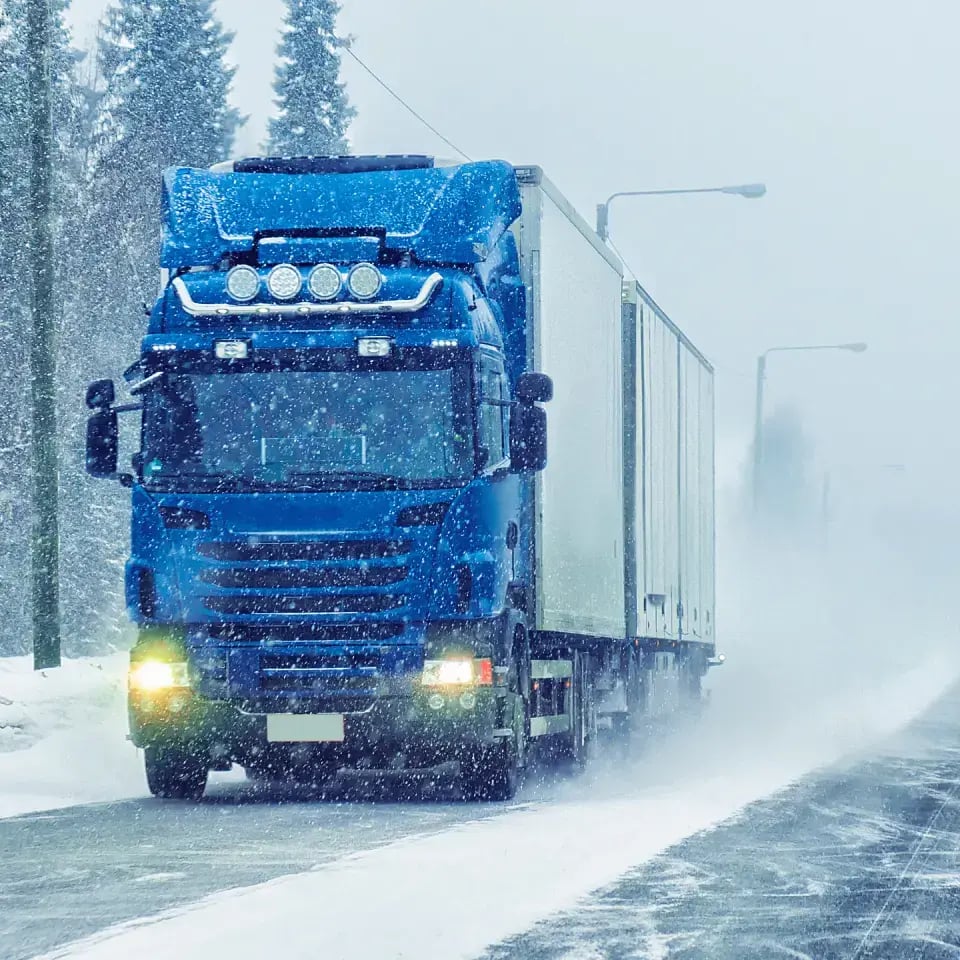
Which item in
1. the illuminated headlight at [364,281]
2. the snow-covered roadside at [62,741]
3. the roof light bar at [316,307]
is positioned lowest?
the snow-covered roadside at [62,741]

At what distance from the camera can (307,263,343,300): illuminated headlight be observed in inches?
542

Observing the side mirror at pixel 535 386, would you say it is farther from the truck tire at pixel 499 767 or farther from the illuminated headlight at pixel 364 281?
the truck tire at pixel 499 767

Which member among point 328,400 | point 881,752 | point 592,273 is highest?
point 592,273

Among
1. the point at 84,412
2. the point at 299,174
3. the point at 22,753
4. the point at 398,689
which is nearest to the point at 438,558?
the point at 398,689

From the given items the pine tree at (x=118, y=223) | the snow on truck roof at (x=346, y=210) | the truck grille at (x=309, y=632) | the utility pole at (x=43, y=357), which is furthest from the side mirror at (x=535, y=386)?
the pine tree at (x=118, y=223)

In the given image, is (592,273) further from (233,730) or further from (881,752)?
(881,752)

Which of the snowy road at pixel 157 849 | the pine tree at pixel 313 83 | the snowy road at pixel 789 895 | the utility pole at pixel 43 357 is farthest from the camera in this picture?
the pine tree at pixel 313 83

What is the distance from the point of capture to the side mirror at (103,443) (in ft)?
46.1

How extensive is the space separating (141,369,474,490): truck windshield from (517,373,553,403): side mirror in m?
0.37

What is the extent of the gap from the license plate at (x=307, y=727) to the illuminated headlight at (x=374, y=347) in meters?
2.28

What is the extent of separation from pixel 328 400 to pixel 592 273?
429cm

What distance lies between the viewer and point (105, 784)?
1691cm

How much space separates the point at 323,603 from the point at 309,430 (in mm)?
1097

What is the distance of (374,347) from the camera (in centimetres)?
1380
